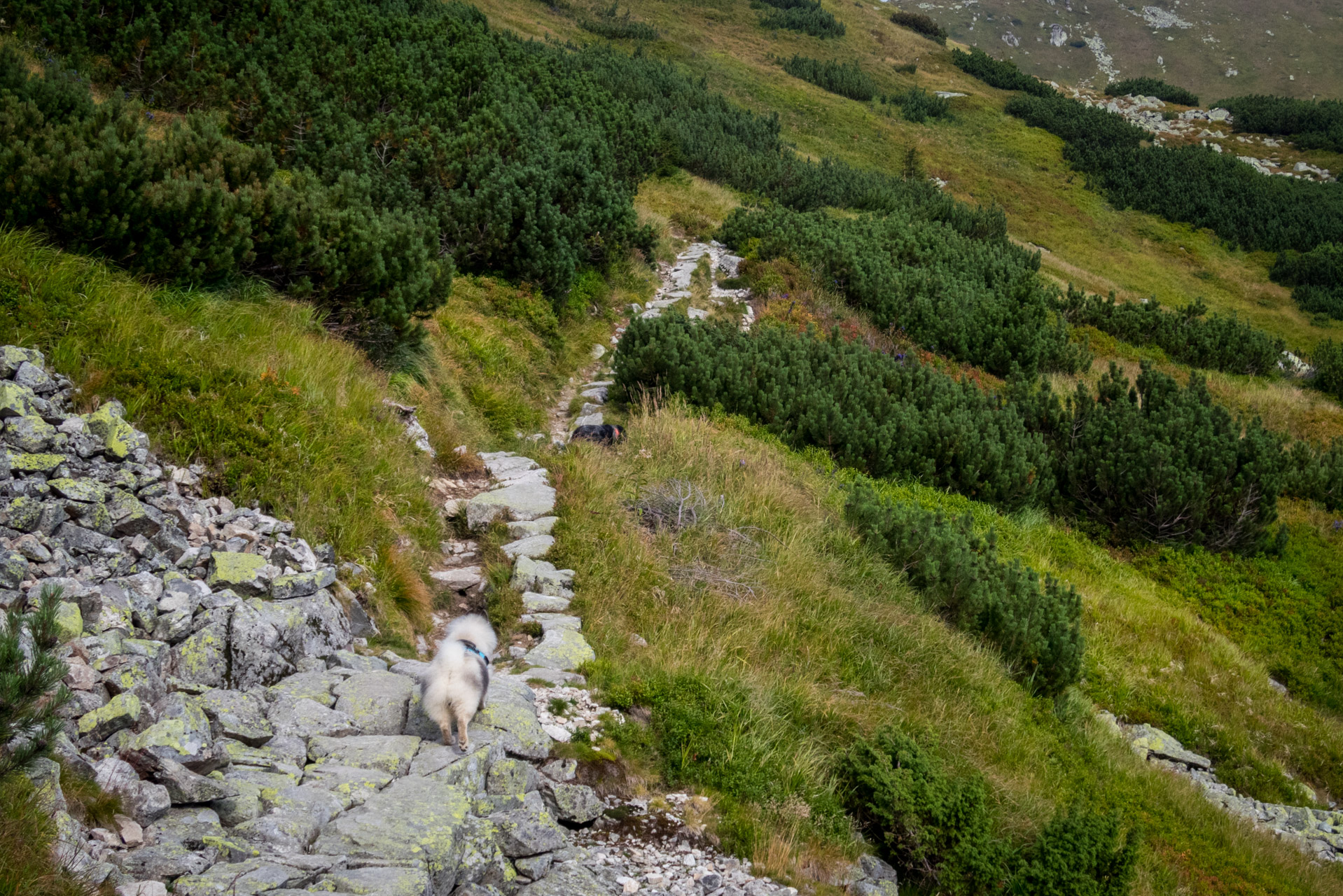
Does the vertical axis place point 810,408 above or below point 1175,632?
above

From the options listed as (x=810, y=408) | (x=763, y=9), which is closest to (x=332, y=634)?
(x=810, y=408)

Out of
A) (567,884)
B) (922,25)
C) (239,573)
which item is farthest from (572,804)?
(922,25)

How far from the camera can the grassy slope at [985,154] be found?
1226 inches

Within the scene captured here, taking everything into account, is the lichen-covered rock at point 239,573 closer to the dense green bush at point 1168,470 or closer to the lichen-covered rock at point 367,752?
the lichen-covered rock at point 367,752

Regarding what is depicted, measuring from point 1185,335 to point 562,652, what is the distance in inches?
841

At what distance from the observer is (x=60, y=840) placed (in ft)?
7.96

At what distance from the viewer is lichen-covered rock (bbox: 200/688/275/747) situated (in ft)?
11.3

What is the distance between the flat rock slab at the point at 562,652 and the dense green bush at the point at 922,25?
207ft

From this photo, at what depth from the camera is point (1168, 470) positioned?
11633 mm

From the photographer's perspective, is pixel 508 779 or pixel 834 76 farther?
pixel 834 76

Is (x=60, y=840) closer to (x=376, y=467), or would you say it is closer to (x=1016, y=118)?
(x=376, y=467)

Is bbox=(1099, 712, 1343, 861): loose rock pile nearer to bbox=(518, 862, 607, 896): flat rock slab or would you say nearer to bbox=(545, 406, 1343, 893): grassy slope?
bbox=(545, 406, 1343, 893): grassy slope

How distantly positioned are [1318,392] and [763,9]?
43961 mm

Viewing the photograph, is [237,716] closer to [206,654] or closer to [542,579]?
[206,654]
